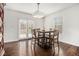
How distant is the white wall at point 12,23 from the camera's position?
1839 mm

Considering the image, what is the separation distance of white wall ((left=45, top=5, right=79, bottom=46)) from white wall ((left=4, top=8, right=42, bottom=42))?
0.97ft

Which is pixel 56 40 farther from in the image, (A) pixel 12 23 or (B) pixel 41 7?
(A) pixel 12 23

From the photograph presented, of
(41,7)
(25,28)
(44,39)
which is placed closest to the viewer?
(41,7)

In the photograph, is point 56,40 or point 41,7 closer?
point 41,7

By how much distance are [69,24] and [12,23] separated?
4.09 feet

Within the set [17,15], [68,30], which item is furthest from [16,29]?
[68,30]

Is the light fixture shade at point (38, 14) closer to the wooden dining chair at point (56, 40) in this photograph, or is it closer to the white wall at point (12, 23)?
the white wall at point (12, 23)

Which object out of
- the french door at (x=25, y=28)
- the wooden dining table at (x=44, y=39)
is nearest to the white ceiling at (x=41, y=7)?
the french door at (x=25, y=28)

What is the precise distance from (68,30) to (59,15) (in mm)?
390

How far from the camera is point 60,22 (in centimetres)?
204

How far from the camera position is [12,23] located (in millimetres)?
1942

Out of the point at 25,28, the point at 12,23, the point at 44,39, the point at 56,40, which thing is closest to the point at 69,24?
the point at 56,40

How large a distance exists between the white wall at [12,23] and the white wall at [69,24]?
30 cm

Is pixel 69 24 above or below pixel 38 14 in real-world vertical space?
below
